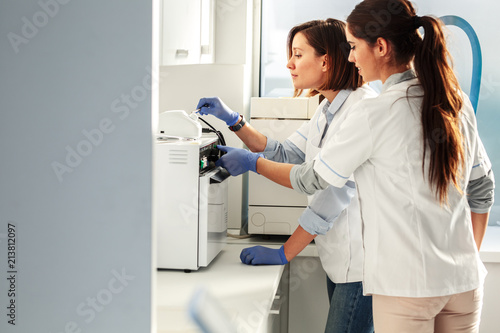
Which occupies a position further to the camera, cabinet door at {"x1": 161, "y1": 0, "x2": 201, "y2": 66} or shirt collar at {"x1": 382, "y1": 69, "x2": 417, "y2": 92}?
cabinet door at {"x1": 161, "y1": 0, "x2": 201, "y2": 66}

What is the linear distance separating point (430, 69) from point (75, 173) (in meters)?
0.87

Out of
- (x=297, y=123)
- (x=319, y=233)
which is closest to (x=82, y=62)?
(x=319, y=233)

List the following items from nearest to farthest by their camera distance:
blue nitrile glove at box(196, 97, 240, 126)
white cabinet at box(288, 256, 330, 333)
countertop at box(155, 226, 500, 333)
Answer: countertop at box(155, 226, 500, 333) < blue nitrile glove at box(196, 97, 240, 126) < white cabinet at box(288, 256, 330, 333)

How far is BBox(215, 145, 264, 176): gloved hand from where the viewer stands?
1938 mm

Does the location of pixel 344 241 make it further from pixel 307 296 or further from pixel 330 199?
pixel 307 296

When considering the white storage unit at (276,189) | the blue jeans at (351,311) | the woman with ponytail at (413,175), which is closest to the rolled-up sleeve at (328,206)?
the blue jeans at (351,311)

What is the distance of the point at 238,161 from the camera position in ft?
6.41

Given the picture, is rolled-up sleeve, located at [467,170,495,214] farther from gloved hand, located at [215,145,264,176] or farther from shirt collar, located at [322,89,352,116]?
gloved hand, located at [215,145,264,176]

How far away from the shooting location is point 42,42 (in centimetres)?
85

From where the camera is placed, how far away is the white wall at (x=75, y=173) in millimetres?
847

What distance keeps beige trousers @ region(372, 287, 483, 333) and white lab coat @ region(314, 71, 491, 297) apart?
0.08ft

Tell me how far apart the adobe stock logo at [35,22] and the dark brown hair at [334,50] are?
1.21 meters

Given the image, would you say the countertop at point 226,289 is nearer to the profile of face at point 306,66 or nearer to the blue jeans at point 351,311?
the blue jeans at point 351,311

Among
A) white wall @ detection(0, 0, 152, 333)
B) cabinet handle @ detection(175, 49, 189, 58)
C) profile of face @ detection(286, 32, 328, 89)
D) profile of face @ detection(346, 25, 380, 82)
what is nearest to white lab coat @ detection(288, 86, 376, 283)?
profile of face @ detection(286, 32, 328, 89)
